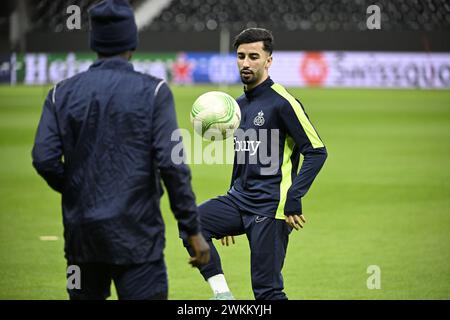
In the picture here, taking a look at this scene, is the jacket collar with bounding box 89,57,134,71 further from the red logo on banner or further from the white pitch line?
the red logo on banner

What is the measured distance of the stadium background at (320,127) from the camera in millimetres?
9438

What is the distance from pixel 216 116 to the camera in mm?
6770

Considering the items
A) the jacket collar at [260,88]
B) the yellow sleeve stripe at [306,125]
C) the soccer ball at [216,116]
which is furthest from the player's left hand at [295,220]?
the jacket collar at [260,88]

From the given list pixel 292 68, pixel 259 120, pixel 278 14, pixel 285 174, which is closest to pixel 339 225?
pixel 285 174

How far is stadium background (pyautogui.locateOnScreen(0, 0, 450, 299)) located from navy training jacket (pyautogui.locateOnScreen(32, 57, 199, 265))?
378 cm

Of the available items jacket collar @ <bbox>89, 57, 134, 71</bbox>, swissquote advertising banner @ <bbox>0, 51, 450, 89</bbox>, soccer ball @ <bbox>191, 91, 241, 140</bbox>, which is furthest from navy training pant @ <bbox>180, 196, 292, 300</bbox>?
swissquote advertising banner @ <bbox>0, 51, 450, 89</bbox>

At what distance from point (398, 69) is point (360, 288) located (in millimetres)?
32748

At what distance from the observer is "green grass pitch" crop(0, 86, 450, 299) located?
8781mm

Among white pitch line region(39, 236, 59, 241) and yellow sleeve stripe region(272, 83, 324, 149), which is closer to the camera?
yellow sleeve stripe region(272, 83, 324, 149)

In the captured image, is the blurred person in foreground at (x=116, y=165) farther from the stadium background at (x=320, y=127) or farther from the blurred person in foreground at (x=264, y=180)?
the stadium background at (x=320, y=127)

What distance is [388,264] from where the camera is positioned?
976 centimetres

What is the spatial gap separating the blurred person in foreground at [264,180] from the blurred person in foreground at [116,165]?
6.03 ft
